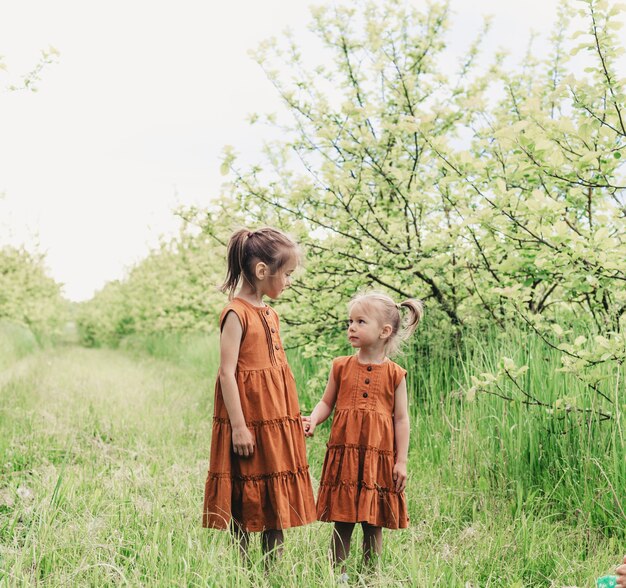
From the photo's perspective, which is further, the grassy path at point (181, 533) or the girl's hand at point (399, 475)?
the girl's hand at point (399, 475)

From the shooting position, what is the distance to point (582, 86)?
3348 millimetres

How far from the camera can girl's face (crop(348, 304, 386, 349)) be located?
2.72 metres

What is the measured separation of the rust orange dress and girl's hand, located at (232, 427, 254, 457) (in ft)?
1.34

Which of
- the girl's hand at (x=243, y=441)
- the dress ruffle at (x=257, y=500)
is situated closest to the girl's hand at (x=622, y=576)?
the dress ruffle at (x=257, y=500)

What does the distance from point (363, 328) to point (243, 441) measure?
Result: 2.26 ft

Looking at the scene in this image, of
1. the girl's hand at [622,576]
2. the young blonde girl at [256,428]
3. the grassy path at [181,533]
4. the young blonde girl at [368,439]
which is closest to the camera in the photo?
the girl's hand at [622,576]

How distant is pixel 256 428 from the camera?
256 centimetres

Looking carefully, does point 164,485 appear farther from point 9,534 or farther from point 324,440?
point 324,440

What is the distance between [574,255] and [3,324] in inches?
768

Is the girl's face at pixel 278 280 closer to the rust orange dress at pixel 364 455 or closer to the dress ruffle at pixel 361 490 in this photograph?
the rust orange dress at pixel 364 455

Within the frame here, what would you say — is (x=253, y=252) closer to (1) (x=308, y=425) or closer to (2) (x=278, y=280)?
(2) (x=278, y=280)

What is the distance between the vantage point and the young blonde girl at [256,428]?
254 cm

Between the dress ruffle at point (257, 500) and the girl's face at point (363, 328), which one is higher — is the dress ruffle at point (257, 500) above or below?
below

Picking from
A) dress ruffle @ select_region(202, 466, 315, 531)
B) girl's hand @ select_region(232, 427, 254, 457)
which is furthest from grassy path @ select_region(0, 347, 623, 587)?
girl's hand @ select_region(232, 427, 254, 457)
